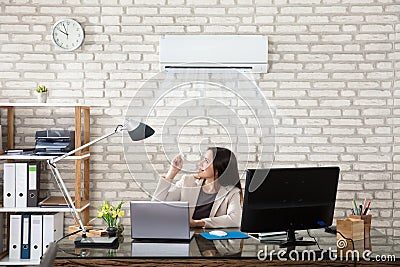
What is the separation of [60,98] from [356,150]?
2.29 m

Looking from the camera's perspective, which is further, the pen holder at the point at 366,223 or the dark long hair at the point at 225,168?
the dark long hair at the point at 225,168

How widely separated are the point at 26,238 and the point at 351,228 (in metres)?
2.46

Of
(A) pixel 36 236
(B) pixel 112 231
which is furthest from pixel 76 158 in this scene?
(B) pixel 112 231

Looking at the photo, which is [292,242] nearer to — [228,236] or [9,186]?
[228,236]

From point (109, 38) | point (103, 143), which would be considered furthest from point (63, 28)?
point (103, 143)

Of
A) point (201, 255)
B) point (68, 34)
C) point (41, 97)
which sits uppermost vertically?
point (68, 34)

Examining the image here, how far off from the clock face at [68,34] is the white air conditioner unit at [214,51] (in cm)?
63

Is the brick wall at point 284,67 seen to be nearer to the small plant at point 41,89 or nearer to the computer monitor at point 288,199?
the small plant at point 41,89

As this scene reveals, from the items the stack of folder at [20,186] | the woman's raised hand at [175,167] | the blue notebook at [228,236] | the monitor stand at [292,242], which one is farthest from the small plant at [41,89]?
the monitor stand at [292,242]

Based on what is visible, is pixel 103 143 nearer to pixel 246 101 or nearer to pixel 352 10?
pixel 246 101

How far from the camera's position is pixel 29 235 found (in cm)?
462

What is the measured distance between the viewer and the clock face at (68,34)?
481 cm

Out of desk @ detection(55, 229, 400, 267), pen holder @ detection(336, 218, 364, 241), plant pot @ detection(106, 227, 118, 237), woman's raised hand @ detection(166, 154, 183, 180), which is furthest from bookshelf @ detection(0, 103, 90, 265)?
pen holder @ detection(336, 218, 364, 241)

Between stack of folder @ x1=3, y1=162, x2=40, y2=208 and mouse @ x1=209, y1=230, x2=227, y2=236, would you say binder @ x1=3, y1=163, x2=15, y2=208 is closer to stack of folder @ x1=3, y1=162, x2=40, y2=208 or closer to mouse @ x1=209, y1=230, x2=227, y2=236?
stack of folder @ x1=3, y1=162, x2=40, y2=208
